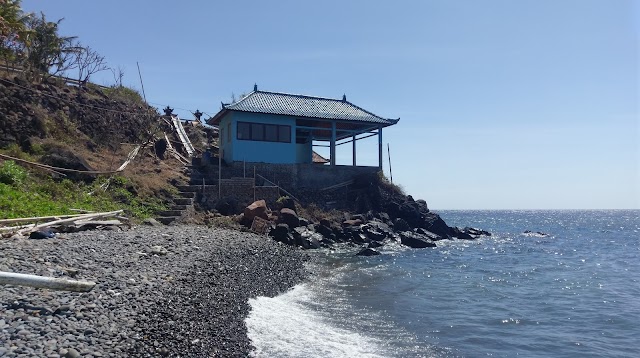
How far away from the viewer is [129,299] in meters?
7.74

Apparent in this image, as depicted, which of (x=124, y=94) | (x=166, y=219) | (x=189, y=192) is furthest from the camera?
(x=124, y=94)

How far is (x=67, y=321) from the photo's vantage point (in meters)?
6.29

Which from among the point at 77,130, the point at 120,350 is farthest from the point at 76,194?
the point at 120,350

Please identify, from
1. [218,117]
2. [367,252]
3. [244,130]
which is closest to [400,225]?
[367,252]

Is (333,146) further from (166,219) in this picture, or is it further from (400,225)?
(166,219)

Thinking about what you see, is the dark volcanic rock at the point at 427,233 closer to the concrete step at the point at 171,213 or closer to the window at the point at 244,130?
the window at the point at 244,130

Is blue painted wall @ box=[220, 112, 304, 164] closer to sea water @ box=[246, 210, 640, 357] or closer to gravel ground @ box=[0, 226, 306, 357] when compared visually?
sea water @ box=[246, 210, 640, 357]

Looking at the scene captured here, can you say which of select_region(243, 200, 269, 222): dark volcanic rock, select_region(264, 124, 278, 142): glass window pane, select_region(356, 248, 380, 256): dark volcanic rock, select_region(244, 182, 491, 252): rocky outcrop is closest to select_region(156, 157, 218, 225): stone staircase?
select_region(243, 200, 269, 222): dark volcanic rock

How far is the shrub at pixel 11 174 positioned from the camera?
595 inches

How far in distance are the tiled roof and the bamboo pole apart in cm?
1906

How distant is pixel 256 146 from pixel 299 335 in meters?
18.5

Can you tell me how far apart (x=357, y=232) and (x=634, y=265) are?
1380 cm

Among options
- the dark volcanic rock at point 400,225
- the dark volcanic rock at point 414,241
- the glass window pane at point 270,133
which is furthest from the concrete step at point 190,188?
the dark volcanic rock at point 400,225

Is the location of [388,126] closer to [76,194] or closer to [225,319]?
[76,194]
